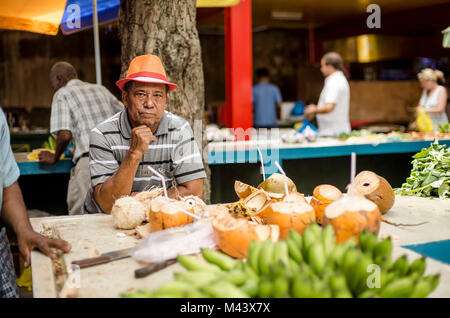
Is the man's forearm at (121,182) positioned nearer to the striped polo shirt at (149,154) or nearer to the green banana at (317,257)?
the striped polo shirt at (149,154)

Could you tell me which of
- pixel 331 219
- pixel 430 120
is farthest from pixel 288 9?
pixel 331 219

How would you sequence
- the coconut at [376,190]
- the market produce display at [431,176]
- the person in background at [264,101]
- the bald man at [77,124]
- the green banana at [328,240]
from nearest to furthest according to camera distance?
the green banana at [328,240] < the coconut at [376,190] < the market produce display at [431,176] < the bald man at [77,124] < the person in background at [264,101]

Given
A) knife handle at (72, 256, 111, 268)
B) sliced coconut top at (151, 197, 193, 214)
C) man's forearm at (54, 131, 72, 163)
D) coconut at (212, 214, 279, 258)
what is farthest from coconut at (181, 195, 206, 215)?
man's forearm at (54, 131, 72, 163)

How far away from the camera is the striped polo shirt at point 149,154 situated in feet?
8.46

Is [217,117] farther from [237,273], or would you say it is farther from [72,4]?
[237,273]

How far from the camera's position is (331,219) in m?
1.59

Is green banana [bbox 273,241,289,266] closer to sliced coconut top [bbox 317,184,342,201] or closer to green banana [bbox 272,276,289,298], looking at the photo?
green banana [bbox 272,276,289,298]

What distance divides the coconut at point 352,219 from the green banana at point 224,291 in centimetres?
52

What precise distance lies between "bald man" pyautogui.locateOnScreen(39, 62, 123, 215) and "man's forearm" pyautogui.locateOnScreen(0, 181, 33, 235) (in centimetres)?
215

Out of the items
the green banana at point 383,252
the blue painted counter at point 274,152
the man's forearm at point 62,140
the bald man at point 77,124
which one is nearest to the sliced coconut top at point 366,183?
the green banana at point 383,252

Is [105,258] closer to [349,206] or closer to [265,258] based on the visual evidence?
[265,258]

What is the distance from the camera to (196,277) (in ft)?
4.24

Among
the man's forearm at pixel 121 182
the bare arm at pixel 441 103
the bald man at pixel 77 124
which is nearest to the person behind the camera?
the man's forearm at pixel 121 182

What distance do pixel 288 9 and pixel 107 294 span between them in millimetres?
10162
